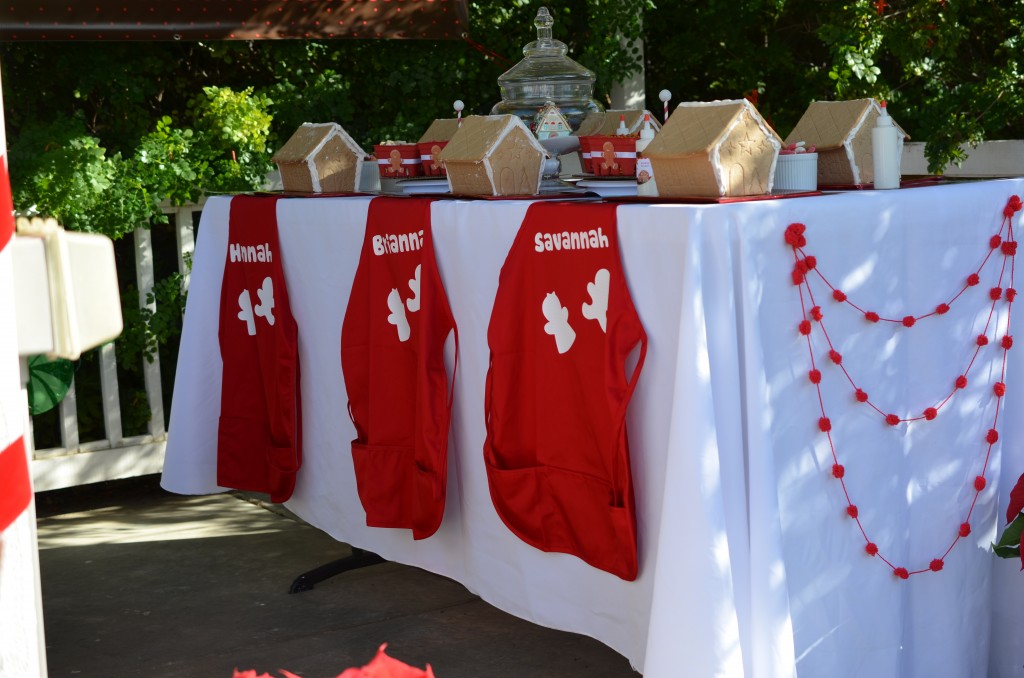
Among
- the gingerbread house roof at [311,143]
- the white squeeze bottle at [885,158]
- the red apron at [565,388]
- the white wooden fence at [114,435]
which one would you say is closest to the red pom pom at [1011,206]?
the white squeeze bottle at [885,158]

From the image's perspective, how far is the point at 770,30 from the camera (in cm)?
562

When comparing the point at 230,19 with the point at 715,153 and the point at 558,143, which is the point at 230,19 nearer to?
the point at 558,143

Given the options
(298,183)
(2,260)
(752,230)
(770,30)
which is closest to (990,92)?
(770,30)

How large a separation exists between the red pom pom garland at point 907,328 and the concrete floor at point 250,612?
798 millimetres

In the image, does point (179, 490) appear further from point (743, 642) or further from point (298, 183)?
point (743, 642)

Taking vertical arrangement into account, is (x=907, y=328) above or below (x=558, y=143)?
below

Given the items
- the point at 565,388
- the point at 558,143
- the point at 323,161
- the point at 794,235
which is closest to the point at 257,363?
the point at 323,161

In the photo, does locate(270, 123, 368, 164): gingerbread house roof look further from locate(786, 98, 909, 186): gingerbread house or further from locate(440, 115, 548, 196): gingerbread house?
locate(786, 98, 909, 186): gingerbread house

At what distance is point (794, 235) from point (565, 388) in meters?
0.54

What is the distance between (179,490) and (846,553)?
80.9 inches

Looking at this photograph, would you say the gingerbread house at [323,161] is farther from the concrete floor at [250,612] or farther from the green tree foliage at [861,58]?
the green tree foliage at [861,58]

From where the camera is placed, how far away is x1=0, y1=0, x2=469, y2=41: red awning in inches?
167

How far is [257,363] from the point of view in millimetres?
3316

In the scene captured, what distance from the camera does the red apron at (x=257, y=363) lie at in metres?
3.20
